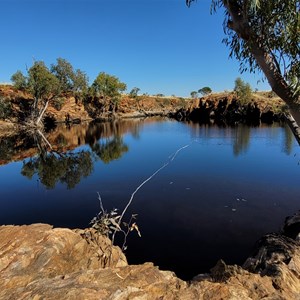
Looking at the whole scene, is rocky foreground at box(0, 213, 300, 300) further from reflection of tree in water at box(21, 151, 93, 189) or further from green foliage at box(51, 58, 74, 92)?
green foliage at box(51, 58, 74, 92)

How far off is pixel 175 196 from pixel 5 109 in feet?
202

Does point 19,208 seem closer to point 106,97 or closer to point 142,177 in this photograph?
point 142,177

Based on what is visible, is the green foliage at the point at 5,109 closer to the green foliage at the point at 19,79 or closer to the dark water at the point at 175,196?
the green foliage at the point at 19,79

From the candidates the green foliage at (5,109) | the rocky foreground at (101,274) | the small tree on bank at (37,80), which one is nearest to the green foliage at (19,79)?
the small tree on bank at (37,80)

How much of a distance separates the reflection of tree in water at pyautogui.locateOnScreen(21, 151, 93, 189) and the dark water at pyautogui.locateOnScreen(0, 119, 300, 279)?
81 millimetres

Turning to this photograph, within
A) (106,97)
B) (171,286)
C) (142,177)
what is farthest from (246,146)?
(106,97)

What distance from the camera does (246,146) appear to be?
32.7 meters

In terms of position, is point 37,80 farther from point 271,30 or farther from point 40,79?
point 271,30

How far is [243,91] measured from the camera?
76062 millimetres

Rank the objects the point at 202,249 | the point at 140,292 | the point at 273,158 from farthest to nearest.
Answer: the point at 273,158, the point at 202,249, the point at 140,292

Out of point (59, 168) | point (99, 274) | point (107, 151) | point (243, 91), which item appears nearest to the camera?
point (99, 274)

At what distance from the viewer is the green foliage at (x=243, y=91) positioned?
2970 inches

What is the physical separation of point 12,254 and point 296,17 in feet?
26.9

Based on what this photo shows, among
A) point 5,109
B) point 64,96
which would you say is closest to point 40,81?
point 5,109
